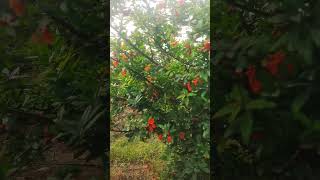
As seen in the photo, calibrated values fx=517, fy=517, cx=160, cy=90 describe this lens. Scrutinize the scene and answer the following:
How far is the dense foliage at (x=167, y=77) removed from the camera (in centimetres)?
269

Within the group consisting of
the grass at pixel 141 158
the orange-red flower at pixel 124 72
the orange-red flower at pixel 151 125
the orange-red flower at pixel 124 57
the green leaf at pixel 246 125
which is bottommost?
the grass at pixel 141 158

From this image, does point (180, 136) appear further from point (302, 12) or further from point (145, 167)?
point (302, 12)

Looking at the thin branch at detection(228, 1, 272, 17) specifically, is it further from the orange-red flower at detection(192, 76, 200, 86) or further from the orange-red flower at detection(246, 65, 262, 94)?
the orange-red flower at detection(192, 76, 200, 86)

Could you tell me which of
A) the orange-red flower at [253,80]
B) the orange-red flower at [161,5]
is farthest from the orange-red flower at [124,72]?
the orange-red flower at [253,80]

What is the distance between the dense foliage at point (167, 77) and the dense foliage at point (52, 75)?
0.41m

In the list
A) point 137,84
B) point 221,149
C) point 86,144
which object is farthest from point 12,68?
point 221,149

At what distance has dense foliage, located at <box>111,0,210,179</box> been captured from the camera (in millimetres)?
2691

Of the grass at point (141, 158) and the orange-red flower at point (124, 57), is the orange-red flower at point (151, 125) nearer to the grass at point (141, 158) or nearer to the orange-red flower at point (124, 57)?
the grass at point (141, 158)

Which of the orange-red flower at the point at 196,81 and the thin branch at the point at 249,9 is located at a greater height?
the thin branch at the point at 249,9

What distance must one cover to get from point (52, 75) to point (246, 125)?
A: 873 millimetres

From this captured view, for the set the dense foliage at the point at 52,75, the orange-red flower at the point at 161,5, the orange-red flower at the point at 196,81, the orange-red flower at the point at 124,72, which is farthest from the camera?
the orange-red flower at the point at 124,72

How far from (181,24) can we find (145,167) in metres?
0.79

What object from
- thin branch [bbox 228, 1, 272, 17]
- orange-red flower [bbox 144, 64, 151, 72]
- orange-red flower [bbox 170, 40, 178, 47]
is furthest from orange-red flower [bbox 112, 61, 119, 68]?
thin branch [bbox 228, 1, 272, 17]

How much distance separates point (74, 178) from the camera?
7.92 feet
